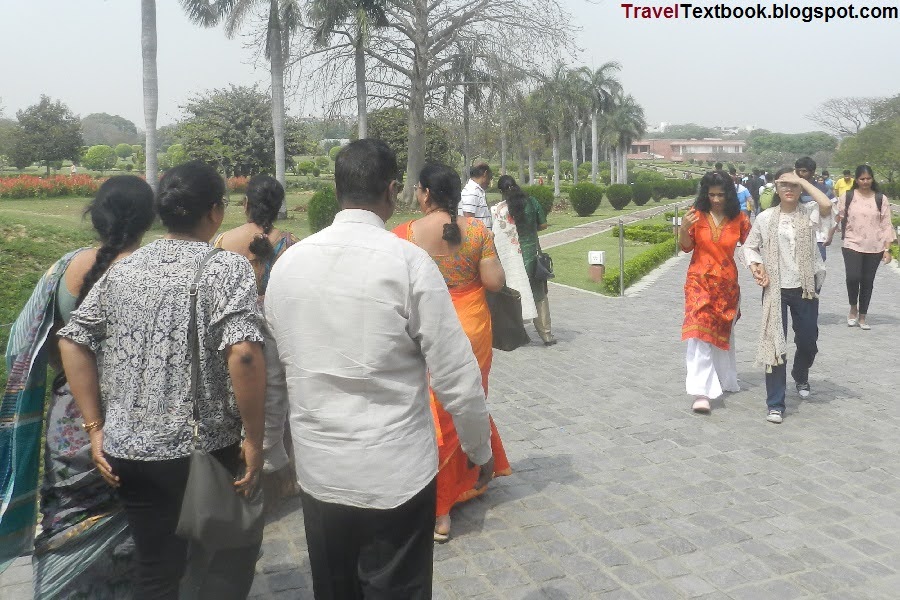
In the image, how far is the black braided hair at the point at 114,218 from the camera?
265cm

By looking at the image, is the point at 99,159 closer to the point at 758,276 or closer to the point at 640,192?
the point at 640,192

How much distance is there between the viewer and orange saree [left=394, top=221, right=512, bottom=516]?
3.81m

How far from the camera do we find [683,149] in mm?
157125

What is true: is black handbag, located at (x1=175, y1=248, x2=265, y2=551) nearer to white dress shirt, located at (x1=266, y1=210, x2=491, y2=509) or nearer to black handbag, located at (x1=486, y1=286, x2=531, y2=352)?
white dress shirt, located at (x1=266, y1=210, x2=491, y2=509)

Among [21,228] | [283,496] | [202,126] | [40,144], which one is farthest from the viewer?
[40,144]

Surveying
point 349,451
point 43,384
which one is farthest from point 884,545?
point 43,384

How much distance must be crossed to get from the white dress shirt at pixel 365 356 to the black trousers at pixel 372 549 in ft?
0.16

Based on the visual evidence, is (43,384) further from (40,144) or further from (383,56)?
(40,144)

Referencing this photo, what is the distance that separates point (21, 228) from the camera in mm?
14266

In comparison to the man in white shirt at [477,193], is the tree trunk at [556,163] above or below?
above

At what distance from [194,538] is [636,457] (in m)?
3.13

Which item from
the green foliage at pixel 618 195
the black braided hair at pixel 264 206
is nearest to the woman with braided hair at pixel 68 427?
the black braided hair at pixel 264 206

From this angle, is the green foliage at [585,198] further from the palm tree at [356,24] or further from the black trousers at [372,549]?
the black trousers at [372,549]

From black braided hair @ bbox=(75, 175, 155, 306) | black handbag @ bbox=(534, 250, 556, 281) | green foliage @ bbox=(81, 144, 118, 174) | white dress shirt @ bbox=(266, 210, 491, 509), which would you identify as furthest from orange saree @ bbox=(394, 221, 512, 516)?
green foliage @ bbox=(81, 144, 118, 174)
